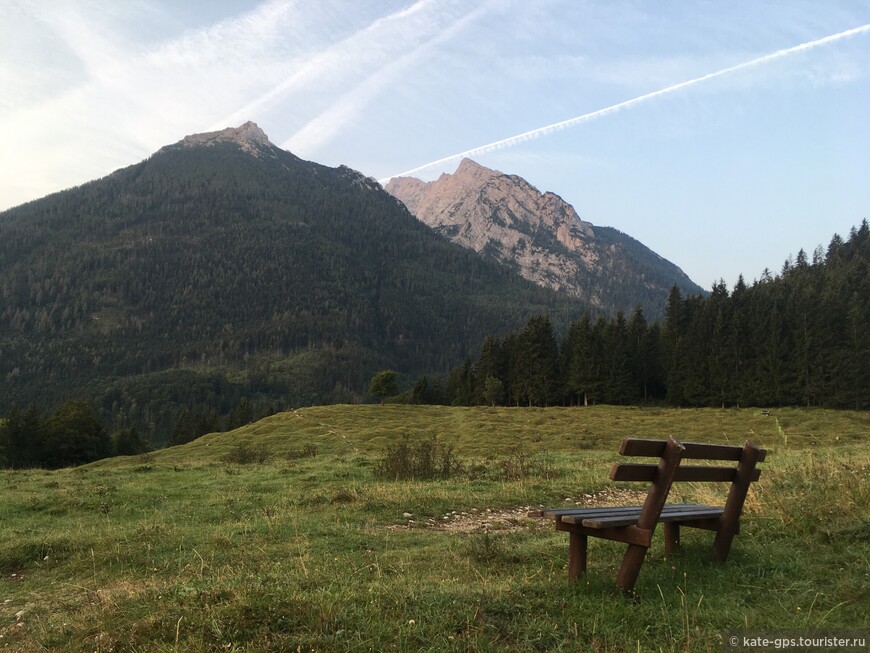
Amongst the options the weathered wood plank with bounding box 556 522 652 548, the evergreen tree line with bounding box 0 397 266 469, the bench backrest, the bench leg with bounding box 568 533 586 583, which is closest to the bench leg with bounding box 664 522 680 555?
the bench backrest

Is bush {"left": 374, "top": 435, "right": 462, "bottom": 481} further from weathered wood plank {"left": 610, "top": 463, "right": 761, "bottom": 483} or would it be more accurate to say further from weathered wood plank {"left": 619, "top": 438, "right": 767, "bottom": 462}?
weathered wood plank {"left": 619, "top": 438, "right": 767, "bottom": 462}

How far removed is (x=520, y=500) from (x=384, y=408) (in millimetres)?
47882

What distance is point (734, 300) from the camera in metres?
83.9

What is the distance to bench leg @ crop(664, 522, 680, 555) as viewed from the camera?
24.6ft

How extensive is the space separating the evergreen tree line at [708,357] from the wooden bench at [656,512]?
230 ft

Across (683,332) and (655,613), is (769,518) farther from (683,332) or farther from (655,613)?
(683,332)

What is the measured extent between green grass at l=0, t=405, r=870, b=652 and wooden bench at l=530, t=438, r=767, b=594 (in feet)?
1.07

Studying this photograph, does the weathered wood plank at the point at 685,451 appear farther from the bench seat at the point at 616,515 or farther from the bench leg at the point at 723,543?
the bench leg at the point at 723,543

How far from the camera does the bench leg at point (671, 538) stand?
7500 mm

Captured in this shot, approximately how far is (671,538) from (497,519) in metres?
5.34

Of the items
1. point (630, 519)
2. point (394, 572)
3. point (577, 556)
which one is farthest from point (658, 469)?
point (394, 572)

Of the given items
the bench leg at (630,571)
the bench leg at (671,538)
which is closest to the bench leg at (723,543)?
the bench leg at (671,538)

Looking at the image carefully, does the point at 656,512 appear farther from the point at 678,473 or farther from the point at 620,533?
the point at 678,473

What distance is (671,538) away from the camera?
758 cm
